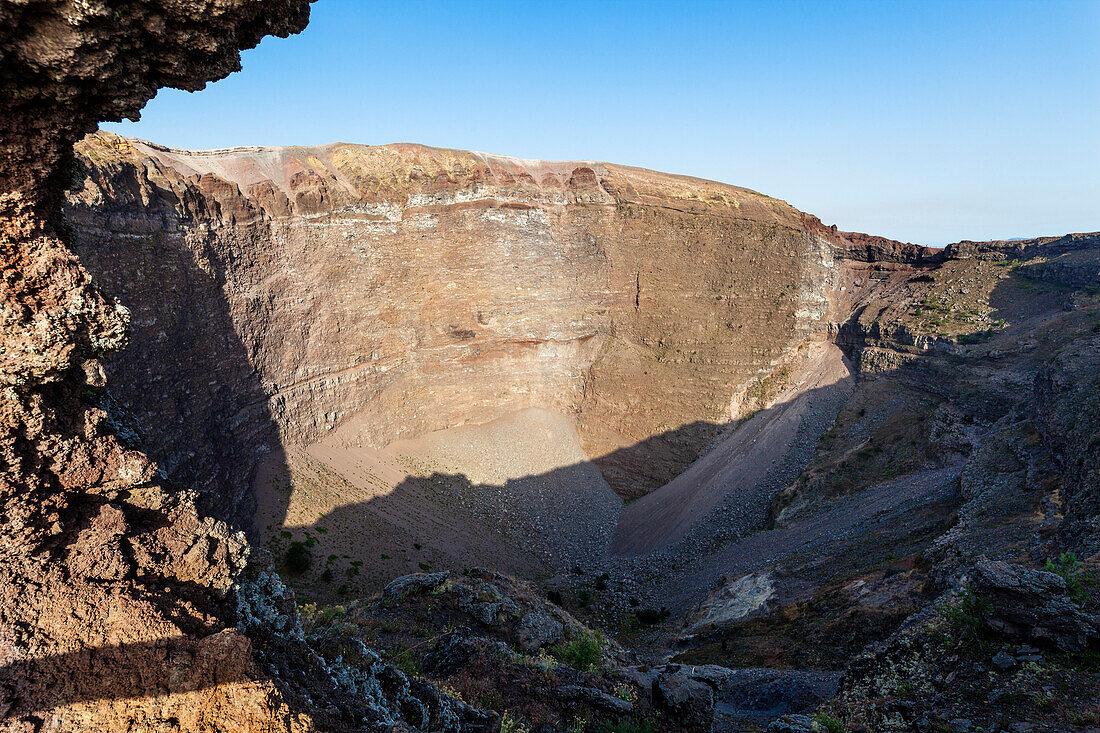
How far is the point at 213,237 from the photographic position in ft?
87.2

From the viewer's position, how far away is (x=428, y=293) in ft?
115

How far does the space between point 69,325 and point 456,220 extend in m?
31.2

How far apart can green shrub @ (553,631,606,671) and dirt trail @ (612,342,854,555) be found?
16487mm

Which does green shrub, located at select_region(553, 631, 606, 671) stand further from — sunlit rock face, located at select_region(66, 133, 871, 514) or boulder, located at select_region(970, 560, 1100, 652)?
sunlit rock face, located at select_region(66, 133, 871, 514)

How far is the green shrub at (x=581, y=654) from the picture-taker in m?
15.0

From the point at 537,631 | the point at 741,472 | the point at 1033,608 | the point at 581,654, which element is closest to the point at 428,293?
the point at 741,472

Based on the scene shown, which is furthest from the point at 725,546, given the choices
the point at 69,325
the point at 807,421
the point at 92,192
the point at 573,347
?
A: the point at 92,192

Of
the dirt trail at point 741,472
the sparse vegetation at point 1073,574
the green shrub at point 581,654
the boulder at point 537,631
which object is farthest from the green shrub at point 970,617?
the dirt trail at point 741,472

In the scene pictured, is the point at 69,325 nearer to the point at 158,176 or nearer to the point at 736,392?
the point at 158,176

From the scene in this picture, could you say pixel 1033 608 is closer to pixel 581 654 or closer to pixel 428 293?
pixel 581 654

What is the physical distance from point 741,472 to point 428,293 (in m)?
23.2

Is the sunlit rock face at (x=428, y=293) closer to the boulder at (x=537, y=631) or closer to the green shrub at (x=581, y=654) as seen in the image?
the boulder at (x=537, y=631)

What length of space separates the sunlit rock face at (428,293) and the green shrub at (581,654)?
17750 millimetres

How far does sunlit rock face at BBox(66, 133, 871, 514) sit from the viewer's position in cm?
2367
